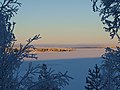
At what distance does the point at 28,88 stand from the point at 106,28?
2.67m

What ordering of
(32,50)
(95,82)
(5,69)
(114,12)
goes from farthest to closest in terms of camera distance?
(95,82), (32,50), (5,69), (114,12)

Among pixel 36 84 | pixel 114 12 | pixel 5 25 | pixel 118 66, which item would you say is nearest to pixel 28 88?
pixel 36 84

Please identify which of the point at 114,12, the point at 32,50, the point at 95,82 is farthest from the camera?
the point at 95,82

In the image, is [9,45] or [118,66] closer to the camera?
[118,66]

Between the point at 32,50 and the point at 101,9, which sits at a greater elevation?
the point at 101,9

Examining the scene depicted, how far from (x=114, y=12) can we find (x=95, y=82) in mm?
18808

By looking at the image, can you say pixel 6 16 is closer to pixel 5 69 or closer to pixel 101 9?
pixel 5 69

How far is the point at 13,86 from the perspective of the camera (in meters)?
8.40

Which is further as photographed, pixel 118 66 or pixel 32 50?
pixel 32 50

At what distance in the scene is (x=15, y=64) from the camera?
8469mm

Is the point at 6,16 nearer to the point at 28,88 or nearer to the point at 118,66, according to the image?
the point at 28,88

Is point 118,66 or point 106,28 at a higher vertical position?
point 106,28

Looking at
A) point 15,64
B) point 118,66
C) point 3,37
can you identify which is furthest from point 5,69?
point 118,66

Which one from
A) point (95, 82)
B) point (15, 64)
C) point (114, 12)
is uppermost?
point (114, 12)
